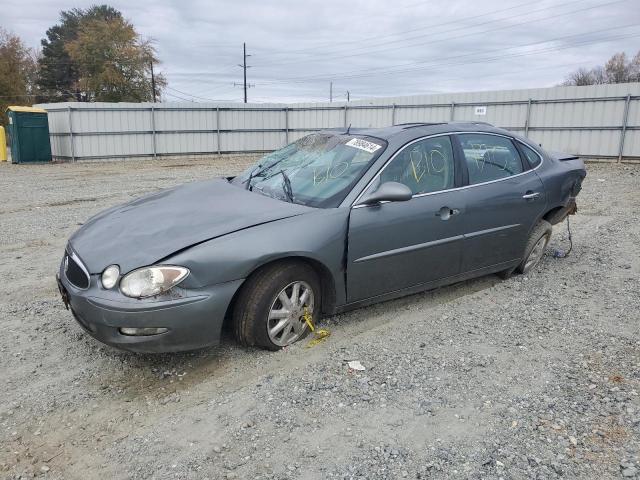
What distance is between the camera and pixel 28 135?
1788cm

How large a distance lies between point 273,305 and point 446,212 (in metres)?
1.68

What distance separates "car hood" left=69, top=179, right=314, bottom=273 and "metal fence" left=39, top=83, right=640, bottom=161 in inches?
615

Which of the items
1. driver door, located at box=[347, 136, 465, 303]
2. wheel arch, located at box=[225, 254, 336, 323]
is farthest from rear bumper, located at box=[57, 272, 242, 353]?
driver door, located at box=[347, 136, 465, 303]

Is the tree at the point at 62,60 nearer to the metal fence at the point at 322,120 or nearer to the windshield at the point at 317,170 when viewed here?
the metal fence at the point at 322,120

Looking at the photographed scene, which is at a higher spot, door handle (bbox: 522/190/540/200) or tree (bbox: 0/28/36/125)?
tree (bbox: 0/28/36/125)

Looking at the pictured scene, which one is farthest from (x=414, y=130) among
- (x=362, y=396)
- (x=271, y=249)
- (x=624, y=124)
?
(x=624, y=124)

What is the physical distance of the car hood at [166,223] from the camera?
3191 millimetres

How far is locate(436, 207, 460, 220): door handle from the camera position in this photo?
13.7 feet

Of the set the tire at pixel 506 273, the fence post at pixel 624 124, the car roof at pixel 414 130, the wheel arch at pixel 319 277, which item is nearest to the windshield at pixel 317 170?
the car roof at pixel 414 130

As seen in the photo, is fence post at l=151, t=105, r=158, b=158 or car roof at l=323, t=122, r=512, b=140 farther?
fence post at l=151, t=105, r=158, b=158

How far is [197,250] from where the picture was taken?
3.16 meters

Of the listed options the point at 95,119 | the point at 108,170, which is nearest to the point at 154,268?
the point at 108,170

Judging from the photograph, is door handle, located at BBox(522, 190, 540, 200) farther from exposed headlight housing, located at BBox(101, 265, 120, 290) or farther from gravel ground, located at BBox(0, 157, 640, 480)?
exposed headlight housing, located at BBox(101, 265, 120, 290)

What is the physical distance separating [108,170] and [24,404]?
1437cm
